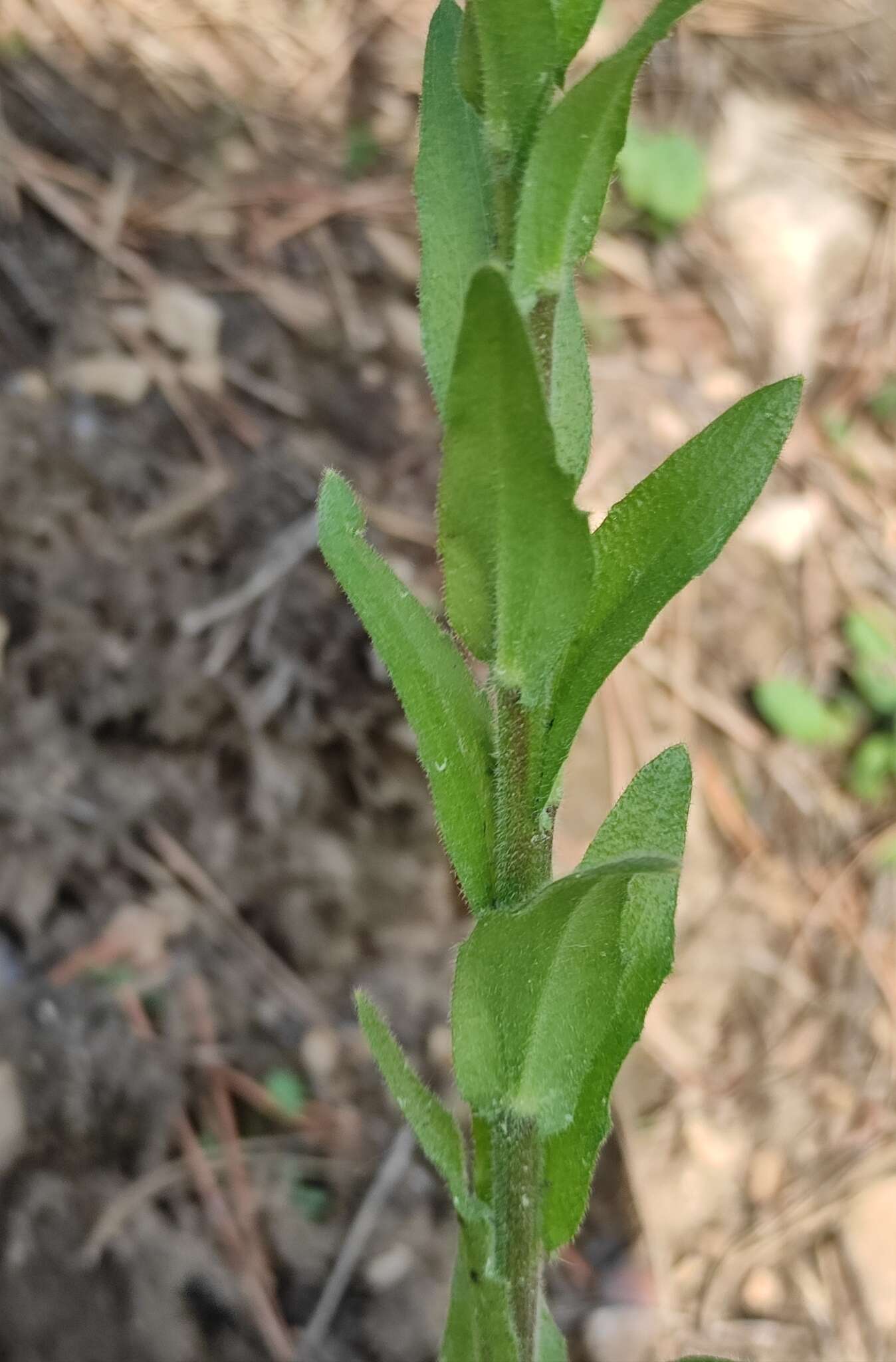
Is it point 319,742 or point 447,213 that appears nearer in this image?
point 447,213

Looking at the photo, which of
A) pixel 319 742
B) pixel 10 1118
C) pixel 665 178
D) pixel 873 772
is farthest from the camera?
pixel 665 178

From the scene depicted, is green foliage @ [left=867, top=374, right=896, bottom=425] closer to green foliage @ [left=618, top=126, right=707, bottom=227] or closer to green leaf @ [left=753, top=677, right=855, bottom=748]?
green foliage @ [left=618, top=126, right=707, bottom=227]

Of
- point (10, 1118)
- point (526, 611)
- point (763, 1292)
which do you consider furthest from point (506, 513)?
point (763, 1292)

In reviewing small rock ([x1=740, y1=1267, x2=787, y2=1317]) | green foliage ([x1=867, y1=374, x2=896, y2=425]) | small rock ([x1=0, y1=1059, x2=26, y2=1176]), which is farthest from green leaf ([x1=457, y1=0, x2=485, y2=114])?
green foliage ([x1=867, y1=374, x2=896, y2=425])

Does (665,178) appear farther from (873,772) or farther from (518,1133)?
(518,1133)

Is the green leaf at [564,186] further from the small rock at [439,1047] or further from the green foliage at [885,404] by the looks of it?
the green foliage at [885,404]

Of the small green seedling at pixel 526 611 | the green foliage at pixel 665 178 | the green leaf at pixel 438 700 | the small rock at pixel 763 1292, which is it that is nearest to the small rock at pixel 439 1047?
the small rock at pixel 763 1292
